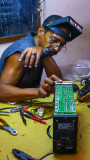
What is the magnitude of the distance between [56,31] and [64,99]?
2.00 feet

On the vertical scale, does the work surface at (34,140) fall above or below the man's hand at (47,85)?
below

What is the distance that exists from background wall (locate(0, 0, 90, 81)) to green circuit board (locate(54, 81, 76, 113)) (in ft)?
2.78

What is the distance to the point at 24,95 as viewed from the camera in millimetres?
1167

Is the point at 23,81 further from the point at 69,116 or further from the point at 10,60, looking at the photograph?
the point at 69,116

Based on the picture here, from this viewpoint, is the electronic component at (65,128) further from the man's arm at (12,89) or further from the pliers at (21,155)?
the man's arm at (12,89)

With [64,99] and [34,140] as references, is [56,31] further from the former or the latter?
[34,140]

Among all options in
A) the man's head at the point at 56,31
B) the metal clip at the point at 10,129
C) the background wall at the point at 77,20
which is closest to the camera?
the metal clip at the point at 10,129

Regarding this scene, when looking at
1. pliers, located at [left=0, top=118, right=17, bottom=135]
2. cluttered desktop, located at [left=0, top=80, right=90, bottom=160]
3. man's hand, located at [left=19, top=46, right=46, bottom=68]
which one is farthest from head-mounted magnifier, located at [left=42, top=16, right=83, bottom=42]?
pliers, located at [left=0, top=118, right=17, bottom=135]

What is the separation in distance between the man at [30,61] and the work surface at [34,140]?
0.17 m

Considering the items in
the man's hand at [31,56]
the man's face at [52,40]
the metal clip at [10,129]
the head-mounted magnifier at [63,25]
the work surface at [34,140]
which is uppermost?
the head-mounted magnifier at [63,25]

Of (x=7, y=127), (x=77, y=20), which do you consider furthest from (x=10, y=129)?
(x=77, y=20)

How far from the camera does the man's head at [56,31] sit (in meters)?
1.27

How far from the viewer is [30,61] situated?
117 centimetres

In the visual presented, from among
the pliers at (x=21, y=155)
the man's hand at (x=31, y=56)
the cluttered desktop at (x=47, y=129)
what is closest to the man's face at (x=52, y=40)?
the man's hand at (x=31, y=56)
